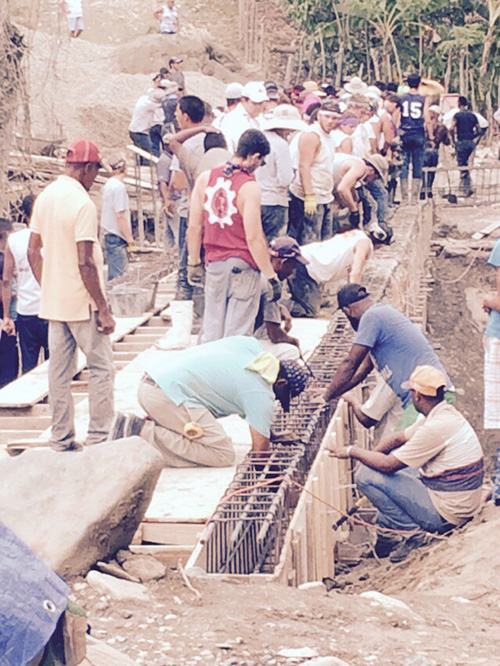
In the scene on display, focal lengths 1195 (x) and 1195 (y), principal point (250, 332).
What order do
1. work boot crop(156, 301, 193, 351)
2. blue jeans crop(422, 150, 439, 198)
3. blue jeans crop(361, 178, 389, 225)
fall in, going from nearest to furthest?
work boot crop(156, 301, 193, 351), blue jeans crop(361, 178, 389, 225), blue jeans crop(422, 150, 439, 198)

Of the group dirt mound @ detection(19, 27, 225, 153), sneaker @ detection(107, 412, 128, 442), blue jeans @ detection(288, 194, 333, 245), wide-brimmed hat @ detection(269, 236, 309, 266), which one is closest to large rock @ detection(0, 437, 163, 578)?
sneaker @ detection(107, 412, 128, 442)

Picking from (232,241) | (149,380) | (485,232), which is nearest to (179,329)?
(232,241)

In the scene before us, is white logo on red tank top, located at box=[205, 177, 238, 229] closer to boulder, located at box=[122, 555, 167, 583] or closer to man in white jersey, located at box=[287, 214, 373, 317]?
man in white jersey, located at box=[287, 214, 373, 317]

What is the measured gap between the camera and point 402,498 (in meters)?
6.98

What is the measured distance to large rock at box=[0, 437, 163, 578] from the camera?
5.29 meters

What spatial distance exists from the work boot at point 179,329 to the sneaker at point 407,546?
332 cm

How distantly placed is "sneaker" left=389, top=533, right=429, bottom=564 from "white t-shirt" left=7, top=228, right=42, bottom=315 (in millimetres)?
3515

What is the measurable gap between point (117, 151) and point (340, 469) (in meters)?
14.9

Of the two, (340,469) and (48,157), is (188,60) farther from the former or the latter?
(340,469)

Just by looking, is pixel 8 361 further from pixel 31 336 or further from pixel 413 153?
pixel 413 153

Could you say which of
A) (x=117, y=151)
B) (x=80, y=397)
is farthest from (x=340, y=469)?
(x=117, y=151)

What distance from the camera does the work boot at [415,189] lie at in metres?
18.1

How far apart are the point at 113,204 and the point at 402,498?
6446mm

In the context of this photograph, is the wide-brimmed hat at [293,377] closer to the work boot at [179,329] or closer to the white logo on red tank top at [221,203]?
the white logo on red tank top at [221,203]
